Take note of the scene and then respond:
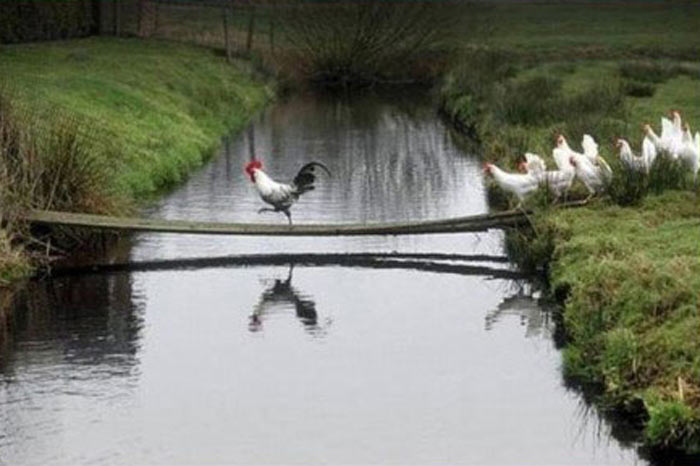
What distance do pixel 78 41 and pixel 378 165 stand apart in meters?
20.8

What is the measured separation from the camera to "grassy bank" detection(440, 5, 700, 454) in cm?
1529

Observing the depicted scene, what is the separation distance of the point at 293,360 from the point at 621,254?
4.05 metres

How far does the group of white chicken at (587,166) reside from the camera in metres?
23.8

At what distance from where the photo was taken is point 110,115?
117ft

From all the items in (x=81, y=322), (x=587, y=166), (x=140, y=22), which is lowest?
(x=81, y=322)

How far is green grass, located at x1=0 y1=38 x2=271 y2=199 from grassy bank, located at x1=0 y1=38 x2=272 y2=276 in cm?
5

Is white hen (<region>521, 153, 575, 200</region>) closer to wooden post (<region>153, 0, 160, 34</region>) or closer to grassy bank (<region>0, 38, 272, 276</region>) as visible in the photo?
grassy bank (<region>0, 38, 272, 276</region>)

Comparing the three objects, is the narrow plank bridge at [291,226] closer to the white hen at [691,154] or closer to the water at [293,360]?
the water at [293,360]

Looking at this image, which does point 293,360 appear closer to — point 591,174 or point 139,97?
point 591,174

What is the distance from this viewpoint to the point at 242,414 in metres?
16.1

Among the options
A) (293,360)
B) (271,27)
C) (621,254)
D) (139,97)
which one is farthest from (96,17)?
(293,360)

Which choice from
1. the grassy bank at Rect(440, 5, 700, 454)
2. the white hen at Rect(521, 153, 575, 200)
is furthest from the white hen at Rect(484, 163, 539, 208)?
the grassy bank at Rect(440, 5, 700, 454)

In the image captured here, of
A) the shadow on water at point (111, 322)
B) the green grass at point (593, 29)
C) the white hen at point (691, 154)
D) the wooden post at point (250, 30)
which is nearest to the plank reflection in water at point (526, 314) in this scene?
the shadow on water at point (111, 322)

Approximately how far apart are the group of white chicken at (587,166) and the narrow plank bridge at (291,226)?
375 millimetres
